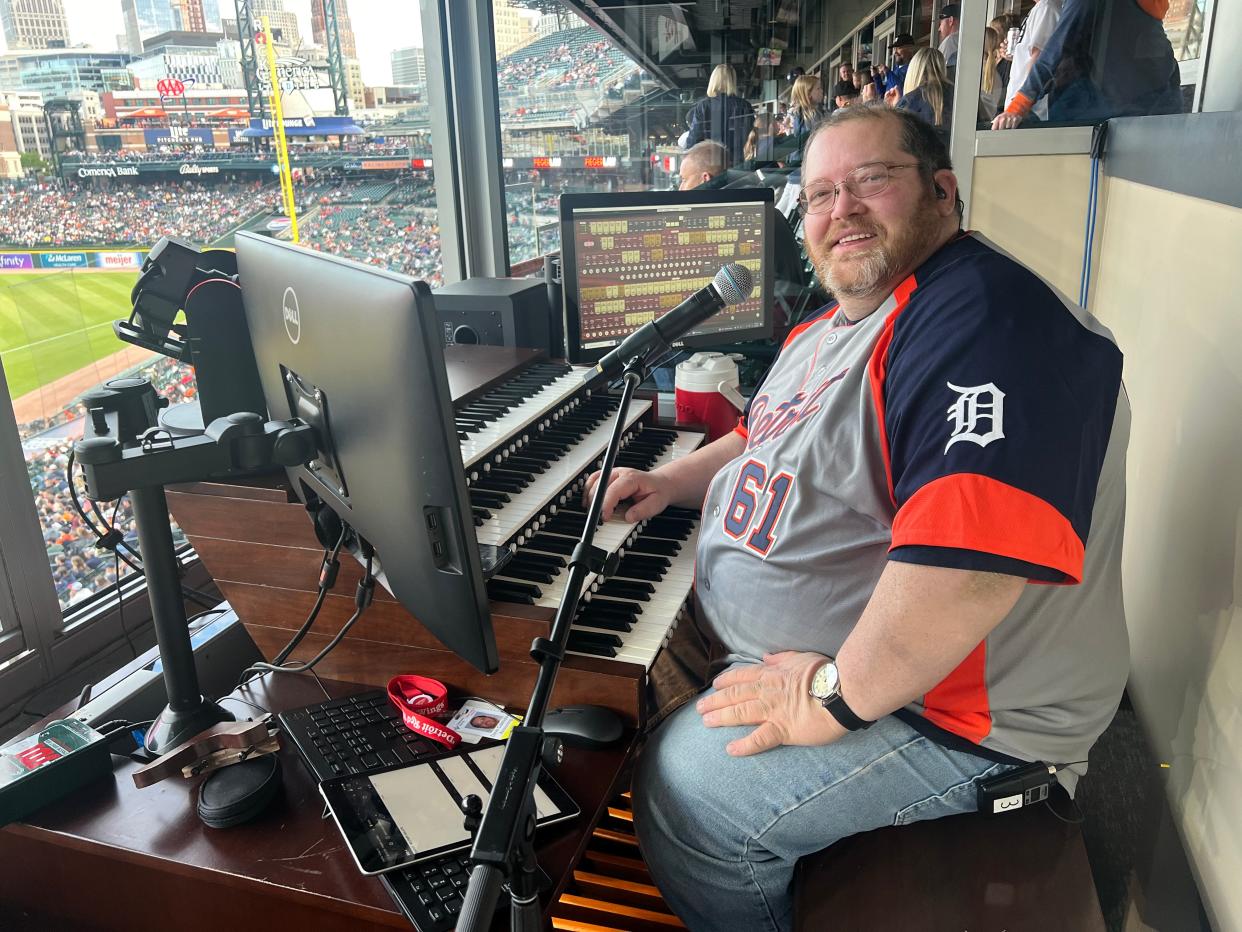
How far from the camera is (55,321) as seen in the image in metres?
1.81

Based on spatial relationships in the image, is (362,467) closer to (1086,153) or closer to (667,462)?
(667,462)

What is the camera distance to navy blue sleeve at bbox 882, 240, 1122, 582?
1.02m

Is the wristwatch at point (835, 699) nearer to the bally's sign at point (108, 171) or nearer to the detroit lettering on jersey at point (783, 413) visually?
the detroit lettering on jersey at point (783, 413)

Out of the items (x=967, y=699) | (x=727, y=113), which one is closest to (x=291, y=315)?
(x=967, y=699)

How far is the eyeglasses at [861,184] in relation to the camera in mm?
1385

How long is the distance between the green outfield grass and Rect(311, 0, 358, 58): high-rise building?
0.95m

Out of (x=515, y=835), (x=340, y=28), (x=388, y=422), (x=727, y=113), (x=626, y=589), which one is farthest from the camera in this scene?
(x=727, y=113)

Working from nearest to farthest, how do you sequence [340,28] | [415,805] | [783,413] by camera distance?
[415,805], [783,413], [340,28]

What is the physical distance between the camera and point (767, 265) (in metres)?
2.53

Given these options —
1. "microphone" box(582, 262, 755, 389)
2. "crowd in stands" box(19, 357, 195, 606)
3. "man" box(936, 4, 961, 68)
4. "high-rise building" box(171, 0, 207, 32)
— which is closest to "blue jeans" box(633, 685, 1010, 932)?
"microphone" box(582, 262, 755, 389)

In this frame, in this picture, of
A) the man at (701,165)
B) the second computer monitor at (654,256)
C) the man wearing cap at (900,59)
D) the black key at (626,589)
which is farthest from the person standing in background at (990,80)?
the black key at (626,589)

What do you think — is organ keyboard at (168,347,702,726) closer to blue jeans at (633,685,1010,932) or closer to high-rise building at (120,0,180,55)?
blue jeans at (633,685,1010,932)

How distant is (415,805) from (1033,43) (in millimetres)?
2952

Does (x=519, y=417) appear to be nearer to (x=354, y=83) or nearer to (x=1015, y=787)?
(x=1015, y=787)
